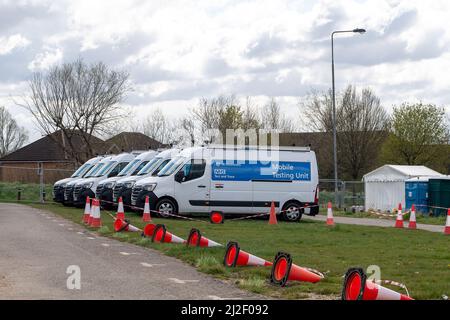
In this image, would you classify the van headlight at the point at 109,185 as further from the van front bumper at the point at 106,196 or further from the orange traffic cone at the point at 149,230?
the orange traffic cone at the point at 149,230

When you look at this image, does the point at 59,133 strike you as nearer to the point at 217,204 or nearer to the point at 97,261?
the point at 217,204

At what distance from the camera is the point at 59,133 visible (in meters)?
59.2

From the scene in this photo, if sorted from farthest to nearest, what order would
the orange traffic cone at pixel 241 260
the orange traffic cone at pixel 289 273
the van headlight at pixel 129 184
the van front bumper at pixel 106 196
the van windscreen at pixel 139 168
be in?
the van windscreen at pixel 139 168 → the van front bumper at pixel 106 196 → the van headlight at pixel 129 184 → the orange traffic cone at pixel 241 260 → the orange traffic cone at pixel 289 273

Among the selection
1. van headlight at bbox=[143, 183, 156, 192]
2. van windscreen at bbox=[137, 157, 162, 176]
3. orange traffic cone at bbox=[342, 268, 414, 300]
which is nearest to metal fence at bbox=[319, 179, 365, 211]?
van windscreen at bbox=[137, 157, 162, 176]

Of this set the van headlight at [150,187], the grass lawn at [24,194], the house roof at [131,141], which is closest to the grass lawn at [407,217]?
the van headlight at [150,187]

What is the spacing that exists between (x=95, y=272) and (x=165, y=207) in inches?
597

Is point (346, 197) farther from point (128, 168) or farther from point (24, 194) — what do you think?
point (24, 194)

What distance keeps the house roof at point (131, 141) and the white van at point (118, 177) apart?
25388mm

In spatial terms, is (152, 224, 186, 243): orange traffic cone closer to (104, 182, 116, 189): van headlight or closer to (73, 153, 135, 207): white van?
(104, 182, 116, 189): van headlight

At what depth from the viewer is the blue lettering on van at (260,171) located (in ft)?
90.1

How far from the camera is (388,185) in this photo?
40000 mm
